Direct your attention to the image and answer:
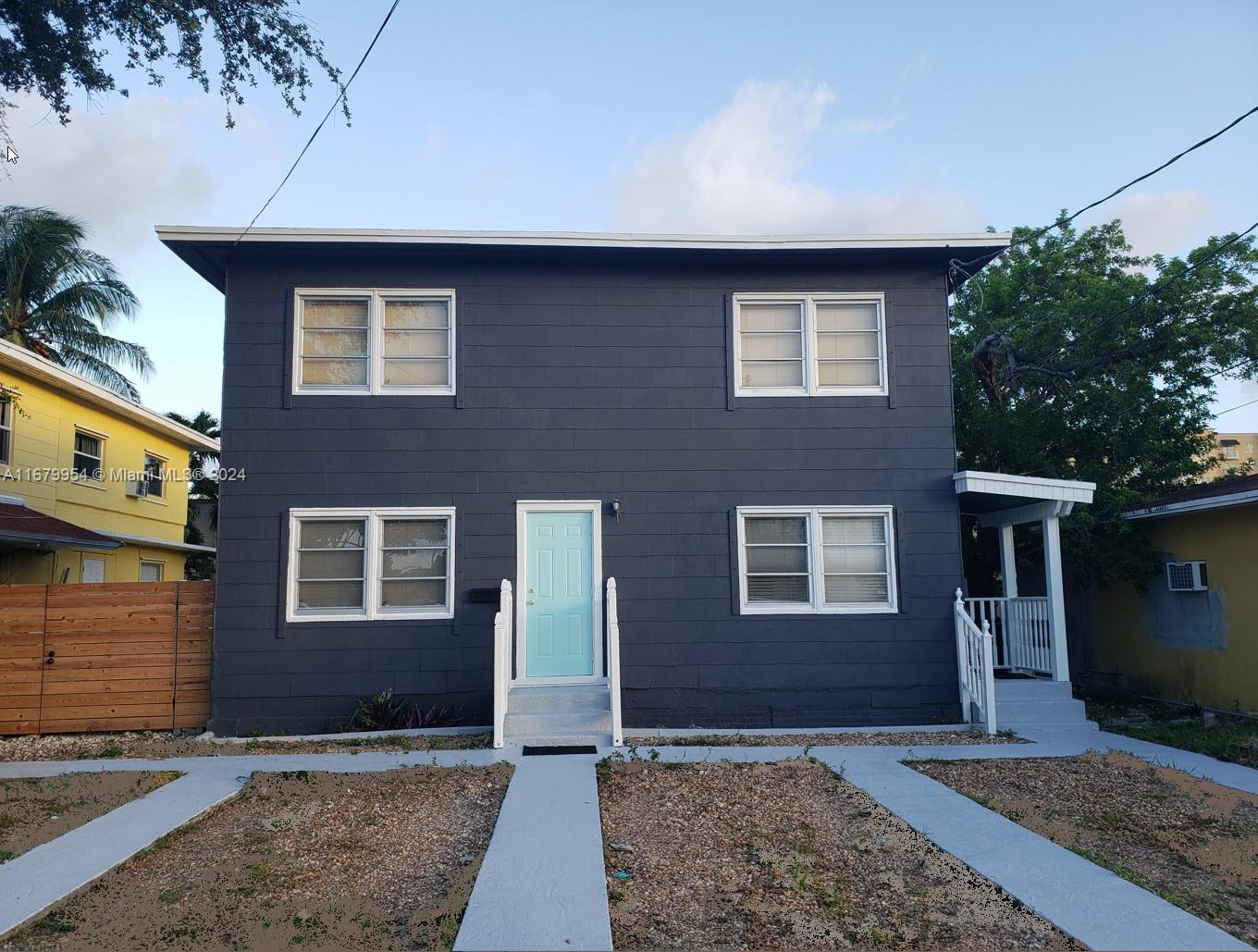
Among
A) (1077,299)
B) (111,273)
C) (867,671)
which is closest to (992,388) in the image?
(1077,299)

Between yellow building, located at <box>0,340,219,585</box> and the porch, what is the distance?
11627 millimetres

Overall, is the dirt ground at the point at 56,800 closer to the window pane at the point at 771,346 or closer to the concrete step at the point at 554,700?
the concrete step at the point at 554,700

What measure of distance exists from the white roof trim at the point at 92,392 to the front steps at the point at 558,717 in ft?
32.4

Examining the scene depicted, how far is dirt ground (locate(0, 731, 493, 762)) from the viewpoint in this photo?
330 inches

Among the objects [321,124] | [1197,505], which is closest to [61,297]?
[321,124]

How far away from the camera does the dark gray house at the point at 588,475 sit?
9.45 m

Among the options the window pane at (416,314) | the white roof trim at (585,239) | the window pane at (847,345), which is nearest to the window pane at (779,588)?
→ the window pane at (847,345)

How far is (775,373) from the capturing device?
10141 mm

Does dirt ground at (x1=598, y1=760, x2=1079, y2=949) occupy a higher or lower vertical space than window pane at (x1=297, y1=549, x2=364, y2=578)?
lower

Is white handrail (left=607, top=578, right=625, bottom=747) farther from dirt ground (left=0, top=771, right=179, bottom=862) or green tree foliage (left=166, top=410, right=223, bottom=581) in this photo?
green tree foliage (left=166, top=410, right=223, bottom=581)

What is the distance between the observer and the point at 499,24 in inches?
368

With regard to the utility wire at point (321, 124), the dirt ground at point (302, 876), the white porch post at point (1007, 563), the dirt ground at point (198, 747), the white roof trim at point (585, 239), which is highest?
the utility wire at point (321, 124)

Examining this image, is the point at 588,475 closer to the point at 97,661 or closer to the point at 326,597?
the point at 326,597

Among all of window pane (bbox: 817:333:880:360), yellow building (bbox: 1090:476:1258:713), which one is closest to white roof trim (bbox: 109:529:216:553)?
window pane (bbox: 817:333:880:360)
